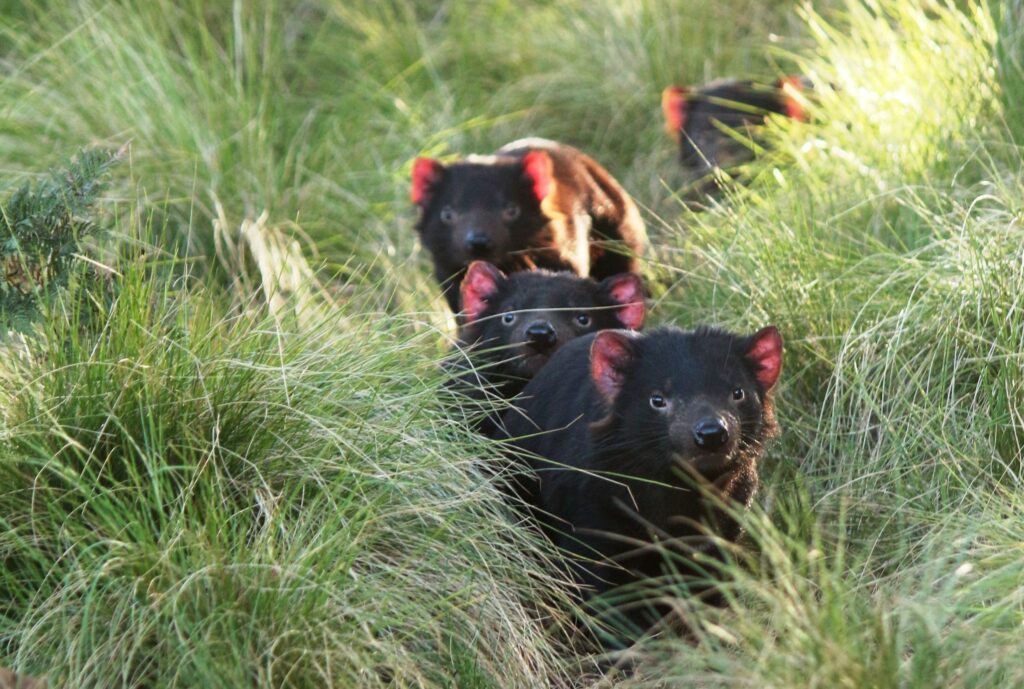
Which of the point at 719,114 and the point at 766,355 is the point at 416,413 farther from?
the point at 719,114

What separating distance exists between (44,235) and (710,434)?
185 cm

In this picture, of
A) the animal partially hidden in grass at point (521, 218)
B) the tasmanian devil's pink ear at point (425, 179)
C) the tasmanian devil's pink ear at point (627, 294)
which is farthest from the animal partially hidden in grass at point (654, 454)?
the tasmanian devil's pink ear at point (425, 179)

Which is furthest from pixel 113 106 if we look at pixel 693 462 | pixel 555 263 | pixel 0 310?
pixel 693 462

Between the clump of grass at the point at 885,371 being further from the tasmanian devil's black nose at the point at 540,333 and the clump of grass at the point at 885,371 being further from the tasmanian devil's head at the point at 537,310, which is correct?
the tasmanian devil's black nose at the point at 540,333

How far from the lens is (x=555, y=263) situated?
6.00m

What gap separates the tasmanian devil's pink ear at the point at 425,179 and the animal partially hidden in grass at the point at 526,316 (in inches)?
49.9

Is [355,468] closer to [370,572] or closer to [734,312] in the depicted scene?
[370,572]

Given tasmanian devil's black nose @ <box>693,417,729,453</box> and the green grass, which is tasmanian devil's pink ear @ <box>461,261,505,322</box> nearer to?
the green grass

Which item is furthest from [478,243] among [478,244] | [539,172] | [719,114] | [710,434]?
[710,434]

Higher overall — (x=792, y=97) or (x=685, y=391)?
(x=685, y=391)

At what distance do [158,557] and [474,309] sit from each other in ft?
6.44

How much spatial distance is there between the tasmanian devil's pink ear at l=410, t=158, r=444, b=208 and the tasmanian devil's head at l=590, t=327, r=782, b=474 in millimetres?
2392

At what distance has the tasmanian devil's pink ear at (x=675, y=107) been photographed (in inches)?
291

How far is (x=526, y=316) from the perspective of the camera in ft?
16.0
